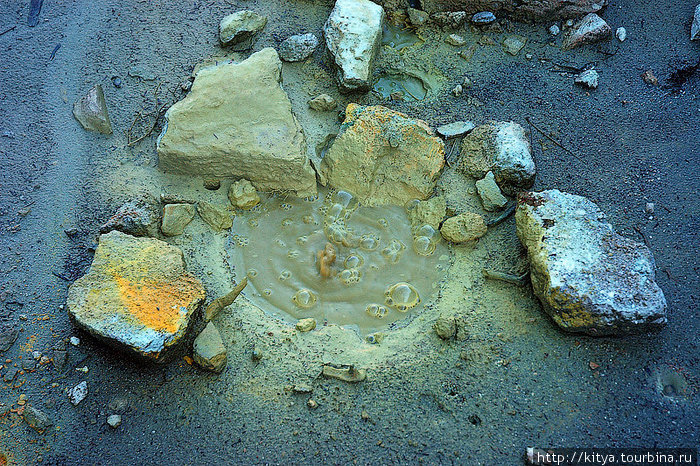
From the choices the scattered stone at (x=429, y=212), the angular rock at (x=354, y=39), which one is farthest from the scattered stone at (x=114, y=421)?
the angular rock at (x=354, y=39)

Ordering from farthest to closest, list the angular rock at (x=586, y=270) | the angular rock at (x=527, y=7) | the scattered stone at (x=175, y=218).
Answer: the angular rock at (x=527, y=7) → the scattered stone at (x=175, y=218) → the angular rock at (x=586, y=270)

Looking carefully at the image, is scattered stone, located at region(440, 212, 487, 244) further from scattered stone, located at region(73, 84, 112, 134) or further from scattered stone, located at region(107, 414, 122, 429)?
scattered stone, located at region(73, 84, 112, 134)

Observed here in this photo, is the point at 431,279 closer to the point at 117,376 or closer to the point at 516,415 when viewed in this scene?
the point at 516,415

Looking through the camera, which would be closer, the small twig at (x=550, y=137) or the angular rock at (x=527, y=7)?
the small twig at (x=550, y=137)

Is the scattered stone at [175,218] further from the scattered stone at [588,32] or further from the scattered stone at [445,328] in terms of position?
the scattered stone at [588,32]

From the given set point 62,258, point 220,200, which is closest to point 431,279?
point 220,200

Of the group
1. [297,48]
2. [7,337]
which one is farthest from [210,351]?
[297,48]
